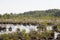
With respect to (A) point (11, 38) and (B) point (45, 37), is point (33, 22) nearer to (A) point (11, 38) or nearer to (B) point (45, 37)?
(B) point (45, 37)

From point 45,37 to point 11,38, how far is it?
111cm

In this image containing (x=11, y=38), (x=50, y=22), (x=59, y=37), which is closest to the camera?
(x=11, y=38)

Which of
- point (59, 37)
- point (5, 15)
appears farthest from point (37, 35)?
point (5, 15)

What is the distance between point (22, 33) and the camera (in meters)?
6.98

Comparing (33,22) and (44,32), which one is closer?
(44,32)

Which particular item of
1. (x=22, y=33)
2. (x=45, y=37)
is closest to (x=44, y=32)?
(x=45, y=37)

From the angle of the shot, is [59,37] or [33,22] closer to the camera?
[59,37]

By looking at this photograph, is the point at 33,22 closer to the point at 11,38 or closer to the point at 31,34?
the point at 31,34

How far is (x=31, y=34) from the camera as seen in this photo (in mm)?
7191

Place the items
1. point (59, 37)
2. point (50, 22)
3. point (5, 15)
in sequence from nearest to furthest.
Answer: point (59, 37), point (50, 22), point (5, 15)

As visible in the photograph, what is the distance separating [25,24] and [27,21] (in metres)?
0.20

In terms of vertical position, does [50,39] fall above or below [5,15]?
below

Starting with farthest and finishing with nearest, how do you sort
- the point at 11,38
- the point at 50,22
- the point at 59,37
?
the point at 50,22 → the point at 59,37 → the point at 11,38

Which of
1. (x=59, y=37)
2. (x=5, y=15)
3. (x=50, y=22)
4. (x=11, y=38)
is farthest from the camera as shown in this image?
(x=5, y=15)
